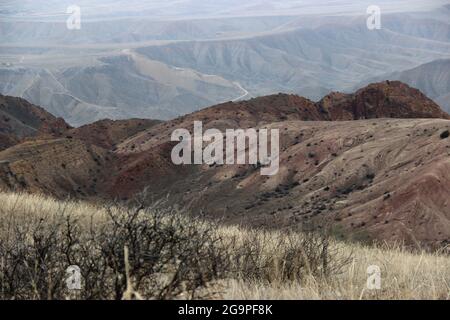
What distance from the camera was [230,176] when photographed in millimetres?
53875

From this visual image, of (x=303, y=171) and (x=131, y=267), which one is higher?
(x=303, y=171)

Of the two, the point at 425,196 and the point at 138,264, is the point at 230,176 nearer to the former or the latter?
the point at 425,196

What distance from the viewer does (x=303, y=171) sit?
49.0 meters

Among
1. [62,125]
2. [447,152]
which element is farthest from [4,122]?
[447,152]

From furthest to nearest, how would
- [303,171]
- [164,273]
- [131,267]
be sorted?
1. [303,171]
2. [164,273]
3. [131,267]

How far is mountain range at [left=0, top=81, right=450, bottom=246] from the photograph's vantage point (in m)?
32.6

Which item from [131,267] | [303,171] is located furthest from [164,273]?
[303,171]

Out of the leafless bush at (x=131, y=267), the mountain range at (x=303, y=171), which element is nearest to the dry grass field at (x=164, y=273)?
the leafless bush at (x=131, y=267)

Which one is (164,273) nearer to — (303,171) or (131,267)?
(131,267)

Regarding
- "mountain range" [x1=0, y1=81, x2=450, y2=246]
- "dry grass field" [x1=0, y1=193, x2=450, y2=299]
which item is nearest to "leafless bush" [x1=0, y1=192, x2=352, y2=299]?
"dry grass field" [x1=0, y1=193, x2=450, y2=299]

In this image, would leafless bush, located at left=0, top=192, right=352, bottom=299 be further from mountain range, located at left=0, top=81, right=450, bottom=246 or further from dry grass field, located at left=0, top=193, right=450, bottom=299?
mountain range, located at left=0, top=81, right=450, bottom=246

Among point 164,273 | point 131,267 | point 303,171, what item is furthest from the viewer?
point 303,171

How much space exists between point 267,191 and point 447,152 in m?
15.6

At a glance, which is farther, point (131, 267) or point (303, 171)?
point (303, 171)
